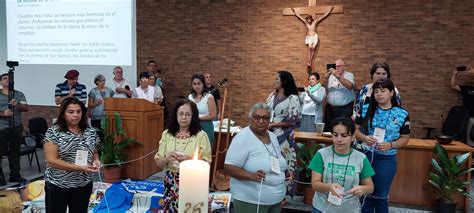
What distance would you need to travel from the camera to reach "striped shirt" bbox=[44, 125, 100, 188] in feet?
7.58

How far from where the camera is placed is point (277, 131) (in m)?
3.14

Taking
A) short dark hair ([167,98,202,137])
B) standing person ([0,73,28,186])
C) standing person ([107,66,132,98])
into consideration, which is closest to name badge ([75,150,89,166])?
short dark hair ([167,98,202,137])

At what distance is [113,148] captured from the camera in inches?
175

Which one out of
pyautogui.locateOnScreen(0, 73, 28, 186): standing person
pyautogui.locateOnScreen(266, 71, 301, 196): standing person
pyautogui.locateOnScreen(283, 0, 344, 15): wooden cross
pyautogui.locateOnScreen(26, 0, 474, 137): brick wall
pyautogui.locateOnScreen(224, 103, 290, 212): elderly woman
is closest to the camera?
pyautogui.locateOnScreen(224, 103, 290, 212): elderly woman

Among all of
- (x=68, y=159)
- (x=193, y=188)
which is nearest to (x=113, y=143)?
(x=68, y=159)

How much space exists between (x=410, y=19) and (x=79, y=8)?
6.27 meters

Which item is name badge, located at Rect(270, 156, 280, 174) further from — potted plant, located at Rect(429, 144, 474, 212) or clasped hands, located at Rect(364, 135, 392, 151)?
potted plant, located at Rect(429, 144, 474, 212)

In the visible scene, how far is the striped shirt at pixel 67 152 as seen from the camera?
2.31m

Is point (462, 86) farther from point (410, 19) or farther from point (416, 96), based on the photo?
point (410, 19)

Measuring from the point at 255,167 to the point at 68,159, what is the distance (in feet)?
4.02

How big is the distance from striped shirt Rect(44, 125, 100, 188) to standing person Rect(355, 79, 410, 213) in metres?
1.93

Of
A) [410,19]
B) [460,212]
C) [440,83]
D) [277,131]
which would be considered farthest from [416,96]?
[277,131]

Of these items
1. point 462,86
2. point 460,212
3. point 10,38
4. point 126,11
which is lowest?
point 460,212

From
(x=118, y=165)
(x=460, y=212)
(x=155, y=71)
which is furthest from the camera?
(x=155, y=71)
